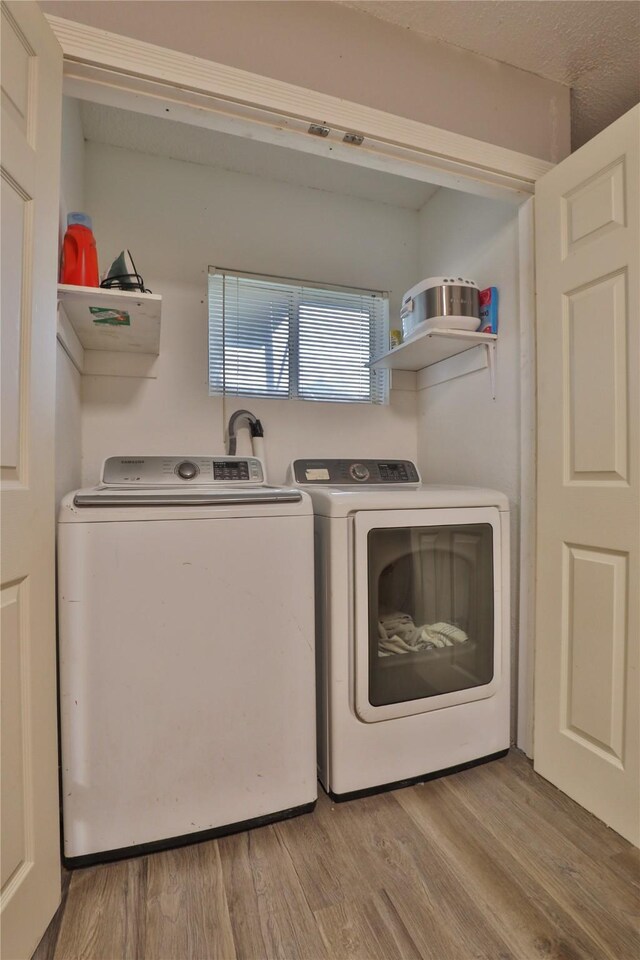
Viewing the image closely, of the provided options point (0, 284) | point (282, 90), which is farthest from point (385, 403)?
point (0, 284)

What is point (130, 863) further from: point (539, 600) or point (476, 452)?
point (476, 452)

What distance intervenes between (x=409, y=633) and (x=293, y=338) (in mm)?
1487

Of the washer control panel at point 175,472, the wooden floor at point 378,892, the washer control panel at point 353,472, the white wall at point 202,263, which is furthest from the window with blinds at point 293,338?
the wooden floor at point 378,892

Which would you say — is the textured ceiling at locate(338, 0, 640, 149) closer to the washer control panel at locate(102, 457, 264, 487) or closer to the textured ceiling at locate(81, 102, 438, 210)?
the textured ceiling at locate(81, 102, 438, 210)

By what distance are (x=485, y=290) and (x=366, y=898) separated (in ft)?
6.68

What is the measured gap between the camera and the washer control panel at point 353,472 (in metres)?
1.97

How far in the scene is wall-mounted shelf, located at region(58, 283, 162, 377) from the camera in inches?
54.9

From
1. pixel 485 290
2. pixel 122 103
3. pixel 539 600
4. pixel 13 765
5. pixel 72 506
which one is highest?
pixel 122 103

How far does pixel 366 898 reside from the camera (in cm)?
111

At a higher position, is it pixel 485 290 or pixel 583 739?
pixel 485 290

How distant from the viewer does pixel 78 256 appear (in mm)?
1402

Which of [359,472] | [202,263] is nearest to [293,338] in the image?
[202,263]

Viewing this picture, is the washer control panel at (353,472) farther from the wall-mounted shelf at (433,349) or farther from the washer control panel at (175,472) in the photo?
the wall-mounted shelf at (433,349)

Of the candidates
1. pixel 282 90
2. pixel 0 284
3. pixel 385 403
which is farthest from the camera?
pixel 385 403
